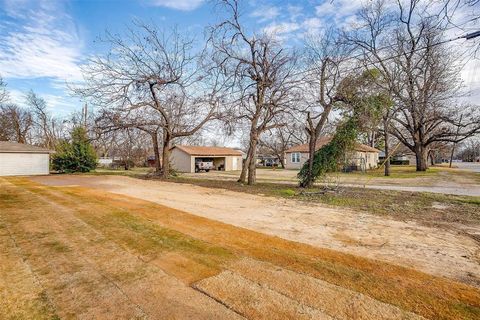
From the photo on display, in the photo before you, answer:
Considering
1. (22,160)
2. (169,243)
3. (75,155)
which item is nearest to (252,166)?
(169,243)

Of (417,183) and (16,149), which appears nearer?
(417,183)

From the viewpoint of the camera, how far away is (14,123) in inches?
1528

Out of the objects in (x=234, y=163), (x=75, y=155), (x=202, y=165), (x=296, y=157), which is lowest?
(x=202, y=165)

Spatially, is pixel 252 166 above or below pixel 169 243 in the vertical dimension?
above

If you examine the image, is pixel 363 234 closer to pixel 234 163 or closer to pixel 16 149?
pixel 16 149

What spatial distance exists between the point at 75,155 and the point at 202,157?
43.9 feet

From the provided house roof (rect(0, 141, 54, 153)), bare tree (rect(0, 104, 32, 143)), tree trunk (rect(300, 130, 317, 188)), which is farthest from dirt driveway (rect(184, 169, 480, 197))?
bare tree (rect(0, 104, 32, 143))

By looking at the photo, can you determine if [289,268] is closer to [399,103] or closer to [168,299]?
[168,299]

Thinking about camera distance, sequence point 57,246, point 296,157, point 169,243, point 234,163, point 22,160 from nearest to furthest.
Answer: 1. point 57,246
2. point 169,243
3. point 22,160
4. point 234,163
5. point 296,157

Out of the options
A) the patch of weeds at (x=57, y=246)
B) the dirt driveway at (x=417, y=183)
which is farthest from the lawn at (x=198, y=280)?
the dirt driveway at (x=417, y=183)

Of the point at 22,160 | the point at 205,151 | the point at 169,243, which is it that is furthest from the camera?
the point at 205,151

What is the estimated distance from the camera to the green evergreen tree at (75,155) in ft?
80.5

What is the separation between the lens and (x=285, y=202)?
9.75m

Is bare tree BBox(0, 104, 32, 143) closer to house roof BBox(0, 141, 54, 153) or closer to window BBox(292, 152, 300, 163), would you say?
house roof BBox(0, 141, 54, 153)
